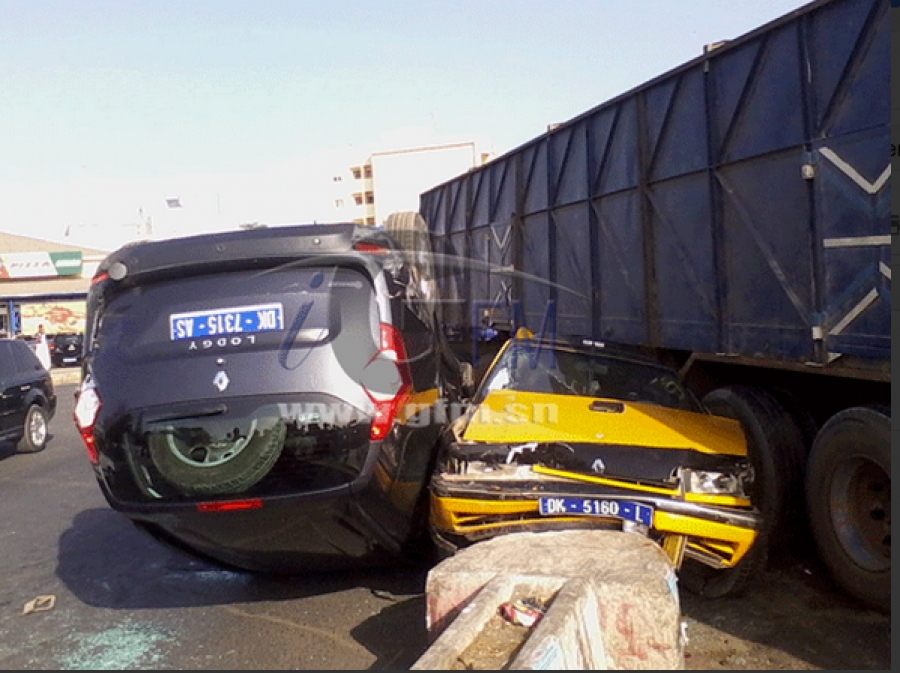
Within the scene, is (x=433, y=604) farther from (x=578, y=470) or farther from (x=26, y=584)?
(x=26, y=584)

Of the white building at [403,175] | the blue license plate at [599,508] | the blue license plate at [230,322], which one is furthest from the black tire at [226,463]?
the white building at [403,175]

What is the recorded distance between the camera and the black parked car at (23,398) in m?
11.0

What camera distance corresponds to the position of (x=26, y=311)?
1622 inches

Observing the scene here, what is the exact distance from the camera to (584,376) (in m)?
6.09

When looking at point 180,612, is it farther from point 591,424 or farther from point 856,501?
point 856,501

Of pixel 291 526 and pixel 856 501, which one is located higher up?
pixel 291 526

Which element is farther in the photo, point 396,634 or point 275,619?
point 275,619

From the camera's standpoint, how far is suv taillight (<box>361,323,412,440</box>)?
428cm

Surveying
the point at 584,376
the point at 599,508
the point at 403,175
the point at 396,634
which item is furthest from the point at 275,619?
the point at 403,175

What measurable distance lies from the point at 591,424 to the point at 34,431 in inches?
373

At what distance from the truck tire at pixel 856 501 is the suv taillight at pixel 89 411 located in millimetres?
3981

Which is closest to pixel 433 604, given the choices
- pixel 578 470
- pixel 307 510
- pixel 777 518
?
pixel 307 510

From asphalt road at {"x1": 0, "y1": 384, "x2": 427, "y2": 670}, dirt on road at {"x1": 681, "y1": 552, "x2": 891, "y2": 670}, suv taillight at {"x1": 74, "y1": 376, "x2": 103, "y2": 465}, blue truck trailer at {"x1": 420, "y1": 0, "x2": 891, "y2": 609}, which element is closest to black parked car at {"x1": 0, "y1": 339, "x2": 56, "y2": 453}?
asphalt road at {"x1": 0, "y1": 384, "x2": 427, "y2": 670}

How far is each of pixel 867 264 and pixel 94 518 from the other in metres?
6.34
